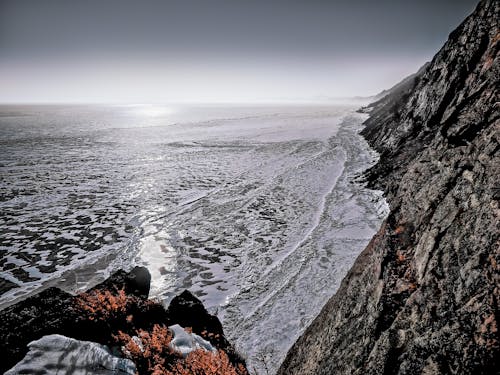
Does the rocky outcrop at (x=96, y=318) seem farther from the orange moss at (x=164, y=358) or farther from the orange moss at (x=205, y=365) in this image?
the orange moss at (x=205, y=365)

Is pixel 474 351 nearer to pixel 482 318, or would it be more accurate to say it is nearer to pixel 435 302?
pixel 482 318

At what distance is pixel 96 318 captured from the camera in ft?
23.6

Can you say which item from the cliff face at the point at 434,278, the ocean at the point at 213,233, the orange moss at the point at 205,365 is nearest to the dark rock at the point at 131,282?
the ocean at the point at 213,233

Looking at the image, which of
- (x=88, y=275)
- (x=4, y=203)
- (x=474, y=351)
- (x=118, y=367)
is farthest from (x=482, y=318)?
(x=4, y=203)

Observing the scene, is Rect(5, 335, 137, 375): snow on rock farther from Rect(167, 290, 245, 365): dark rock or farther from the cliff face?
the cliff face

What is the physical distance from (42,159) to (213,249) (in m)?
37.1

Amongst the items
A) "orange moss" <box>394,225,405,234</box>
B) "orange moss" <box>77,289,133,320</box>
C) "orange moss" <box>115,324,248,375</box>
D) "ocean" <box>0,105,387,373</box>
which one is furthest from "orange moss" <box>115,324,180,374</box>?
"orange moss" <box>394,225,405,234</box>

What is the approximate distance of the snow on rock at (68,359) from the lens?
18.0ft

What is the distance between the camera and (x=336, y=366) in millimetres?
5148

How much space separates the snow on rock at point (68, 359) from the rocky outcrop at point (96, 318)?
5 centimetres

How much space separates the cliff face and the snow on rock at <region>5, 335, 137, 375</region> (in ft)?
13.1

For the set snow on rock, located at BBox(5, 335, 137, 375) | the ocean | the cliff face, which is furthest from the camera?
the ocean

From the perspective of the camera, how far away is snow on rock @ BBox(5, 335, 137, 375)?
548 centimetres

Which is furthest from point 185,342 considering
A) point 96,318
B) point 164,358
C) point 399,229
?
point 399,229
